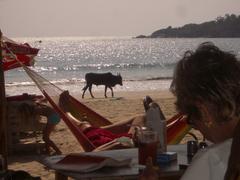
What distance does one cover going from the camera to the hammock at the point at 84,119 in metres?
3.55

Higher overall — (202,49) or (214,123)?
(202,49)

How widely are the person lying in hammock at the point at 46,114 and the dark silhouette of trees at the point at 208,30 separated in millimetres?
83646

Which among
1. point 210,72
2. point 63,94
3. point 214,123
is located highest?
point 210,72

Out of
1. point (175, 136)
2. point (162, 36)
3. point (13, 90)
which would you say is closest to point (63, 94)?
point (175, 136)

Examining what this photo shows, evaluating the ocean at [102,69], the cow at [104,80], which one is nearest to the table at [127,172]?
the ocean at [102,69]

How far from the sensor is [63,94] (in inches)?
193

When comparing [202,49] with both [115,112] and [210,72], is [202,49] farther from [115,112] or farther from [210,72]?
[115,112]

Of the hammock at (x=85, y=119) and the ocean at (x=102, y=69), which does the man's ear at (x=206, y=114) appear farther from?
the hammock at (x=85, y=119)

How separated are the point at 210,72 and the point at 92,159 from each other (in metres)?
0.97

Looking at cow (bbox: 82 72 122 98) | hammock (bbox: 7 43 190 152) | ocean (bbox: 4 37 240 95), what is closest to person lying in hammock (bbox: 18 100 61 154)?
hammock (bbox: 7 43 190 152)

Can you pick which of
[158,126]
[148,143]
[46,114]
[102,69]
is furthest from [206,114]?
[102,69]

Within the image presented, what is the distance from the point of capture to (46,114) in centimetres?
506

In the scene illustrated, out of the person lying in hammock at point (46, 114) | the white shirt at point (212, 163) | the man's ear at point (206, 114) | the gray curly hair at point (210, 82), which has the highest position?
the gray curly hair at point (210, 82)

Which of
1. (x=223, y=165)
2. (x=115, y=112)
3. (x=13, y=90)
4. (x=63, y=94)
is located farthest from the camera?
(x=13, y=90)
